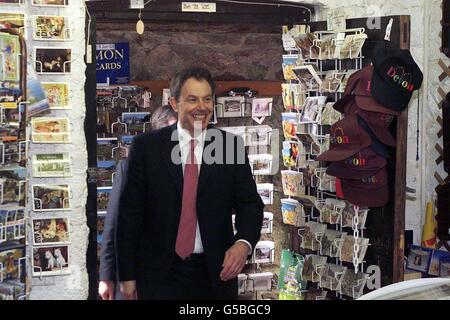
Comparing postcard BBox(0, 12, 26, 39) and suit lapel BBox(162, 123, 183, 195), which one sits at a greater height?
postcard BBox(0, 12, 26, 39)

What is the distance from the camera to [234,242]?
2885 millimetres

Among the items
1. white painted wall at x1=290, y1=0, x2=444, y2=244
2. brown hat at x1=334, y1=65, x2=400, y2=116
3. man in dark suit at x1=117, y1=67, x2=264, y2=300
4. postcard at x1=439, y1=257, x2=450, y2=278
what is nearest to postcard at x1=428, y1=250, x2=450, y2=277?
postcard at x1=439, y1=257, x2=450, y2=278

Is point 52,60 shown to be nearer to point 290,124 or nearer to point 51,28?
point 51,28

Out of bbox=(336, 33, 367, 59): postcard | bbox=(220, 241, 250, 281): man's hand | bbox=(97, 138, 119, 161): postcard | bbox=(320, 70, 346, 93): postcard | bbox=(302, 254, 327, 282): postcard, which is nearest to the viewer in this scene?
bbox=(220, 241, 250, 281): man's hand

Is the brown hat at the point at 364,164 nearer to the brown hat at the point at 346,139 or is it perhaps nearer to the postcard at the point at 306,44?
the brown hat at the point at 346,139

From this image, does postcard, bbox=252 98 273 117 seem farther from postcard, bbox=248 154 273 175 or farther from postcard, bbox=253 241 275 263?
postcard, bbox=253 241 275 263

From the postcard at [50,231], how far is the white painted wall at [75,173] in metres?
0.03

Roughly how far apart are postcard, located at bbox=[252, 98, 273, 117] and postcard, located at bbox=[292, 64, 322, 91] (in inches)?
16.5

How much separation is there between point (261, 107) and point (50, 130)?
1454mm

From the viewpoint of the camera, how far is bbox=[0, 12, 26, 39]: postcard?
10.4 ft

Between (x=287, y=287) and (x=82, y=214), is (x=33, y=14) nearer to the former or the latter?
(x=82, y=214)

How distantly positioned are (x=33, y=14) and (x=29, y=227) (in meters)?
0.96
